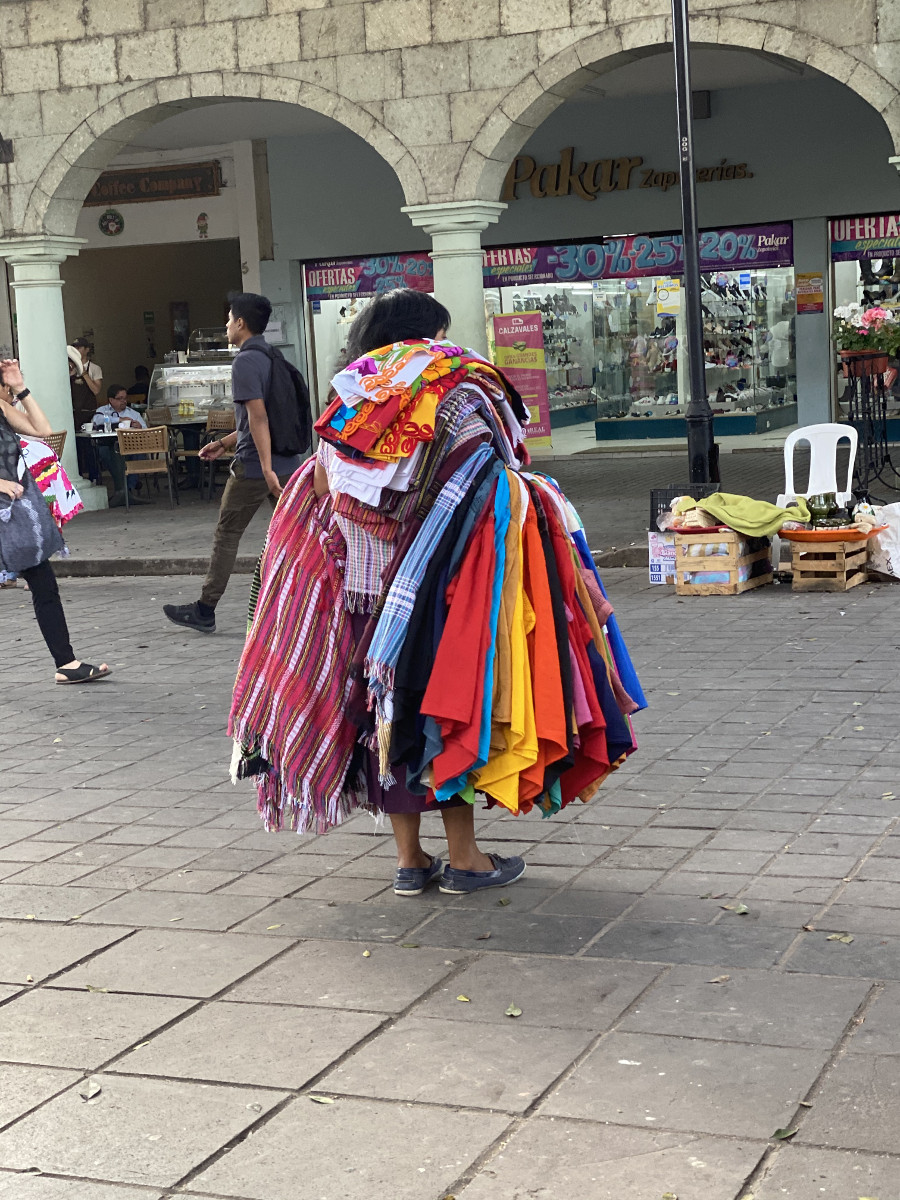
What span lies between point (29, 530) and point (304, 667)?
155 inches

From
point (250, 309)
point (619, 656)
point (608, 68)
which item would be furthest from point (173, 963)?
point (608, 68)

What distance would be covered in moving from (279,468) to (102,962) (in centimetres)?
548

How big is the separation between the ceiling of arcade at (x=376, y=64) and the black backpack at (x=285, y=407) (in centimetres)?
557

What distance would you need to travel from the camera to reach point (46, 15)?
1534 cm

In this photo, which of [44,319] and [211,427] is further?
[211,427]

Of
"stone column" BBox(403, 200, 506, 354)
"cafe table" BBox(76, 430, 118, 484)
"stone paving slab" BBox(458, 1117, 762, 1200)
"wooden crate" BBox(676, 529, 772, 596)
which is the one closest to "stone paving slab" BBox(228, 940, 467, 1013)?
"stone paving slab" BBox(458, 1117, 762, 1200)

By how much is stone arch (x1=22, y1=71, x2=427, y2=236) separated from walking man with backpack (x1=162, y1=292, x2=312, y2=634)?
18.6 ft

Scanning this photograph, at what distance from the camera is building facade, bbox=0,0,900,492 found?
13875mm

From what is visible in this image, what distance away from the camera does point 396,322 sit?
4.37 m

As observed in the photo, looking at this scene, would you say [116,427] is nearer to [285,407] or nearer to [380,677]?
[285,407]

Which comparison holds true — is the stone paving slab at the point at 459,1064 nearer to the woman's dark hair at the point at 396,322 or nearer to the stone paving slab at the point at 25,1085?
the stone paving slab at the point at 25,1085

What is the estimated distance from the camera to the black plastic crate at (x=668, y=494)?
10.8 meters

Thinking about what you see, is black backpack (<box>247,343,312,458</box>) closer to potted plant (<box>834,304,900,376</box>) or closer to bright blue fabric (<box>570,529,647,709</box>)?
bright blue fabric (<box>570,529,647,709</box>)

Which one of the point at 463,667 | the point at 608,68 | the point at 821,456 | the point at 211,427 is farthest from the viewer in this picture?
the point at 211,427
